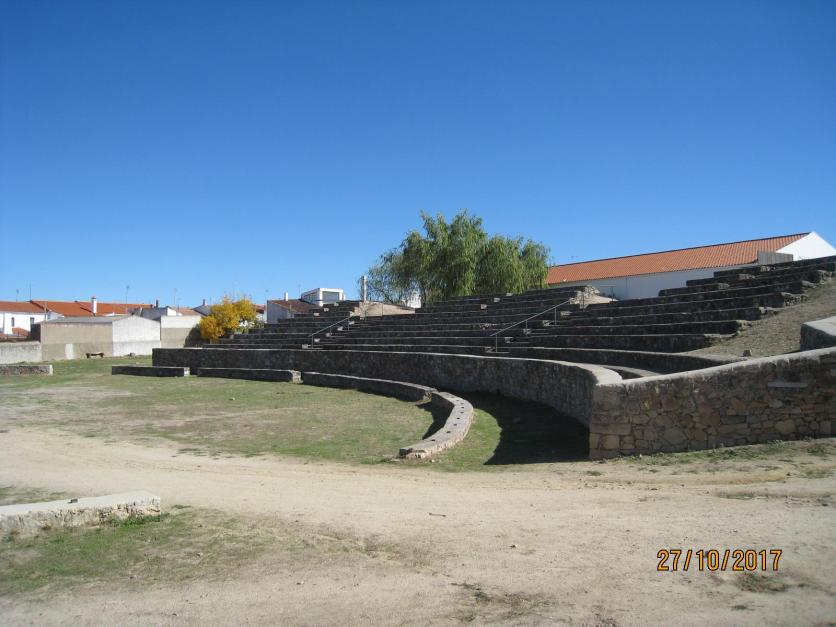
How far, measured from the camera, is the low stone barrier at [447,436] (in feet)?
30.9

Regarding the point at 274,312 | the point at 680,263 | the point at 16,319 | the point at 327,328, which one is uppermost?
the point at 680,263

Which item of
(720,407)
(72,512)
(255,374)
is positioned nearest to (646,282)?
(255,374)

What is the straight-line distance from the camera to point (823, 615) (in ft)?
11.8

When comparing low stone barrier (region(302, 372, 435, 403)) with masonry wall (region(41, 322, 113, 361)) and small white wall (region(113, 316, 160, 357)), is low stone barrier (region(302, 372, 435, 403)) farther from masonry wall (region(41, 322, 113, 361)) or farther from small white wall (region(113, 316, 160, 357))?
small white wall (region(113, 316, 160, 357))

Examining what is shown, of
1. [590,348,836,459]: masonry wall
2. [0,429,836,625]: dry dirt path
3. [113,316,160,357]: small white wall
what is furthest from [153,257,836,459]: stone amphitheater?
[113,316,160,357]: small white wall

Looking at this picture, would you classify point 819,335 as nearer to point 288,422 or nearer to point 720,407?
point 720,407

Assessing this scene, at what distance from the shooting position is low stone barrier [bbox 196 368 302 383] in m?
24.3

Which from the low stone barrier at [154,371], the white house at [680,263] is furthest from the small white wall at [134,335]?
the white house at [680,263]

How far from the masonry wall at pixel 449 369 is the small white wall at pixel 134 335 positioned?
15383 millimetres

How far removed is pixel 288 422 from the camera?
14.0 meters

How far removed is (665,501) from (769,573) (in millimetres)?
1794

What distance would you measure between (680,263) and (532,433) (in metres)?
32.3

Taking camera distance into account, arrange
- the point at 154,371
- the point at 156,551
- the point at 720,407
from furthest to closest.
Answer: the point at 154,371
the point at 720,407
the point at 156,551

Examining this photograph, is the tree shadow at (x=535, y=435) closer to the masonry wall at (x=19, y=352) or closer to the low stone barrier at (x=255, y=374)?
the low stone barrier at (x=255, y=374)
